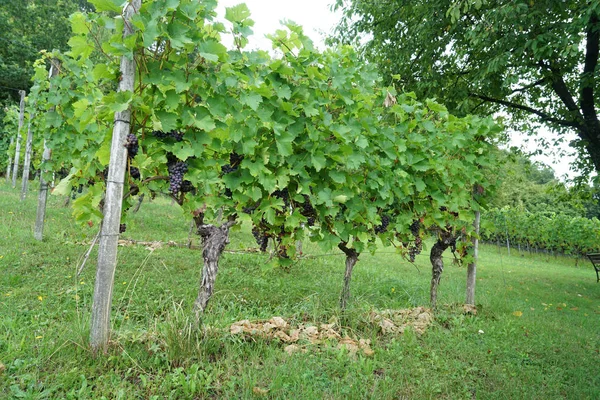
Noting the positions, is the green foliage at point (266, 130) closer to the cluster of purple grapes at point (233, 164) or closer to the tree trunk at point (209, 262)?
the cluster of purple grapes at point (233, 164)

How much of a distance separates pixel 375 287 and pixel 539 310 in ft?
9.69

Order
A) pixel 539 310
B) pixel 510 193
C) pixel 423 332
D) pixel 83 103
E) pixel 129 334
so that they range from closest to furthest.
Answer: pixel 83 103
pixel 129 334
pixel 423 332
pixel 539 310
pixel 510 193

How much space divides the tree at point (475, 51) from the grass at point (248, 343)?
3.60 metres

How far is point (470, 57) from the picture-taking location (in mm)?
7621

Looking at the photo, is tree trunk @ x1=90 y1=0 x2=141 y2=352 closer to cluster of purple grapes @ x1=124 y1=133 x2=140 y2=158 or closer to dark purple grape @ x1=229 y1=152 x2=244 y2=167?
cluster of purple grapes @ x1=124 y1=133 x2=140 y2=158

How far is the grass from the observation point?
99.5 inches

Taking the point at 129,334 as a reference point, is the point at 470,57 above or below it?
above

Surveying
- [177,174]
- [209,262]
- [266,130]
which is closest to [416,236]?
[266,130]

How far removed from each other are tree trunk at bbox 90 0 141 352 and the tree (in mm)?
4878

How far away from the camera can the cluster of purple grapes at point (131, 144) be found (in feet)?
8.70

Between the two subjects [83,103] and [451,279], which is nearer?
[83,103]

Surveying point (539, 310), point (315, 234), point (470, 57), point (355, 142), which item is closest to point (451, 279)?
point (539, 310)

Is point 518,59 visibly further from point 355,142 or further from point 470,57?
point 355,142

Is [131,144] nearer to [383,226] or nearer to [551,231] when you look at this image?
[383,226]
